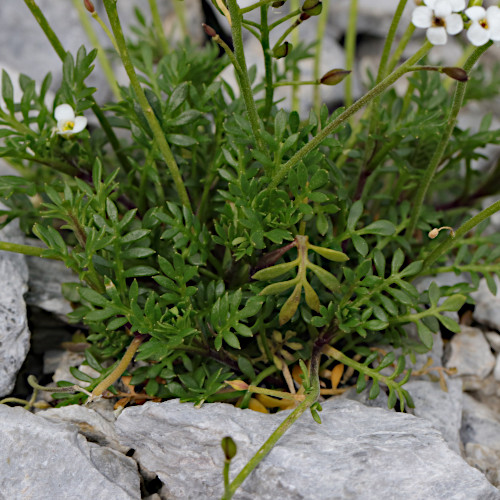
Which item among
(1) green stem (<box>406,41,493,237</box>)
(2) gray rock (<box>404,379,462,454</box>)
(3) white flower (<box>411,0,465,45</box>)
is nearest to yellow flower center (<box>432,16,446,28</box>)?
(3) white flower (<box>411,0,465,45</box>)

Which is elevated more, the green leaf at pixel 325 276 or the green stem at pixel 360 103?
the green stem at pixel 360 103

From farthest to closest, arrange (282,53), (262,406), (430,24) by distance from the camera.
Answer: (262,406), (282,53), (430,24)

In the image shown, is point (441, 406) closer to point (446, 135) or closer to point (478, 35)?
point (446, 135)

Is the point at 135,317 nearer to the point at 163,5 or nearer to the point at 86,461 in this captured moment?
the point at 86,461

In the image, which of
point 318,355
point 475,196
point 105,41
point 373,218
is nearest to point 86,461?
point 318,355

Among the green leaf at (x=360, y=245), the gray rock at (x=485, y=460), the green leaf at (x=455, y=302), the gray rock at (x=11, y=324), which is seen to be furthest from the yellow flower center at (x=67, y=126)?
the gray rock at (x=485, y=460)

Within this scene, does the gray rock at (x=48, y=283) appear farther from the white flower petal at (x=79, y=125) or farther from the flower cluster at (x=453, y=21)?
the flower cluster at (x=453, y=21)
